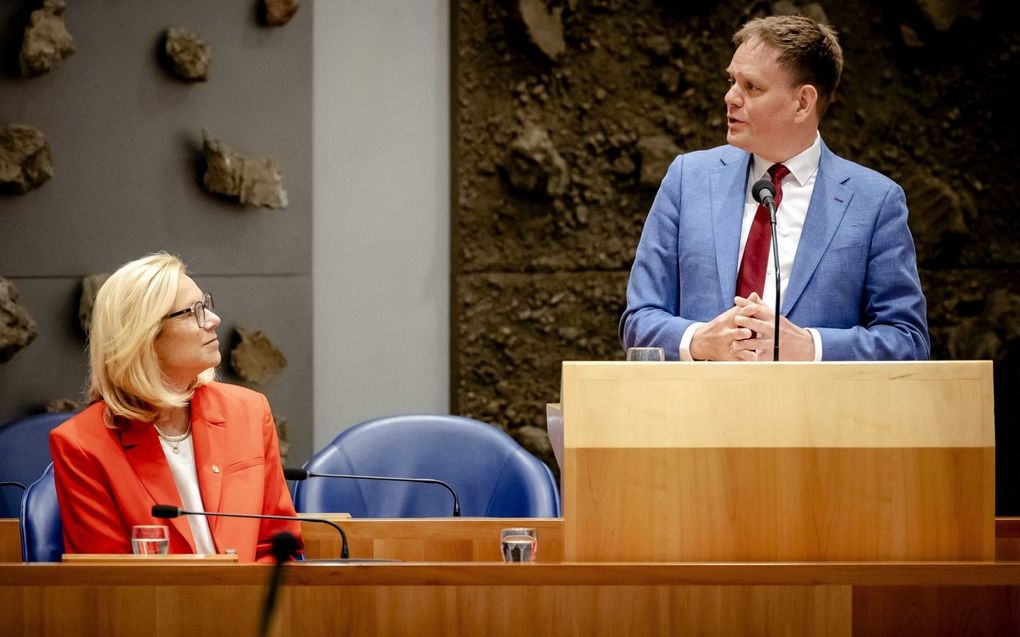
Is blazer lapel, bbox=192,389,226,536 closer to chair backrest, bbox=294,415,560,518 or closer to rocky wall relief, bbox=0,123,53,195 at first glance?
chair backrest, bbox=294,415,560,518

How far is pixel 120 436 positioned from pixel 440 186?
2053 millimetres

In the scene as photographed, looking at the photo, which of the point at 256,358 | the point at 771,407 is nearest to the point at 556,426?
the point at 771,407

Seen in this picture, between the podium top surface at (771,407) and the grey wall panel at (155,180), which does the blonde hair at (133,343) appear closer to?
the podium top surface at (771,407)

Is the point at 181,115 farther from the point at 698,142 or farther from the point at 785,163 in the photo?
the point at 785,163

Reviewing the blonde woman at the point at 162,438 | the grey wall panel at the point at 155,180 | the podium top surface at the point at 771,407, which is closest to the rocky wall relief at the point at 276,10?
the grey wall panel at the point at 155,180

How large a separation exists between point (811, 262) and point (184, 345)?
1.29m

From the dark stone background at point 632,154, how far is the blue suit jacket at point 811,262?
5.85 ft

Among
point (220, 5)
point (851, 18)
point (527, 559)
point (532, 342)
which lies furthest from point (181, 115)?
point (527, 559)

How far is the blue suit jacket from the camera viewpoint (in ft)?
8.00

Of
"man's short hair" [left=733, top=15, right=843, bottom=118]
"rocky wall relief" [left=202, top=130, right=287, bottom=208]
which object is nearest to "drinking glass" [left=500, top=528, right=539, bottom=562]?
"man's short hair" [left=733, top=15, right=843, bottom=118]

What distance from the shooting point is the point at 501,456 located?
3258 mm

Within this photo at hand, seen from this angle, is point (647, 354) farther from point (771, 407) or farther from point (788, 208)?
point (788, 208)

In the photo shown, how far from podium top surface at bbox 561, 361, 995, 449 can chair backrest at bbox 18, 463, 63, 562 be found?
1284mm

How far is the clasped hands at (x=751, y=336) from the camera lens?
2176 mm
